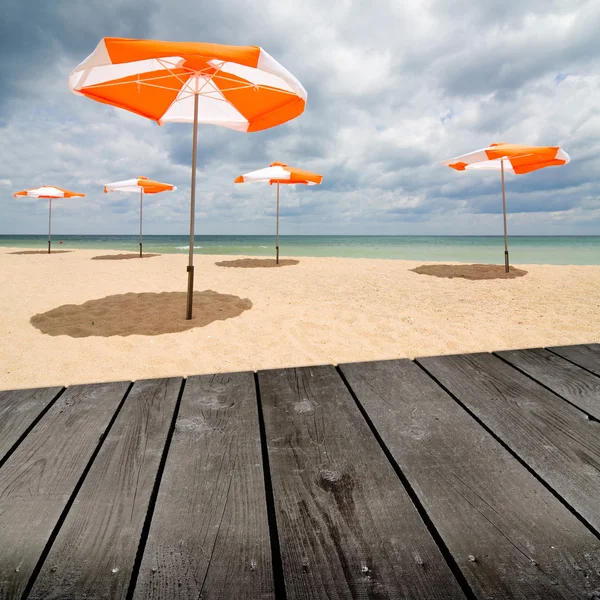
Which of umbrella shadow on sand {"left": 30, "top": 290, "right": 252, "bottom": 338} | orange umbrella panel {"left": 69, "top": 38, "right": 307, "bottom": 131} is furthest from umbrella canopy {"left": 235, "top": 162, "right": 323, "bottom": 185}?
umbrella shadow on sand {"left": 30, "top": 290, "right": 252, "bottom": 338}

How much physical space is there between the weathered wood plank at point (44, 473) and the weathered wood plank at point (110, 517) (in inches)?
1.3

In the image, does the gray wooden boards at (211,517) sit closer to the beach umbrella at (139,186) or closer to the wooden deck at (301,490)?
the wooden deck at (301,490)

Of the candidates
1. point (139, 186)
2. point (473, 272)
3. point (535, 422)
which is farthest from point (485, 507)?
point (139, 186)

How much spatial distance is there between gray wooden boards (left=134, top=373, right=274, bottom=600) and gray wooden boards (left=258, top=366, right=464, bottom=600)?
0.05 meters

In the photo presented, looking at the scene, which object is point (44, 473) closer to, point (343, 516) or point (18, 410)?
point (18, 410)

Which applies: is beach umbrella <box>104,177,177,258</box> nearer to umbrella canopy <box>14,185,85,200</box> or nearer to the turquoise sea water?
umbrella canopy <box>14,185,85,200</box>

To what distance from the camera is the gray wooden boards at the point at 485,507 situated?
0.63 m

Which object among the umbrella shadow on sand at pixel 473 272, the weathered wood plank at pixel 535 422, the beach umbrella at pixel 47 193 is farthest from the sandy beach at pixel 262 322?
the beach umbrella at pixel 47 193

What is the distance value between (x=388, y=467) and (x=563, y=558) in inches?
13.9

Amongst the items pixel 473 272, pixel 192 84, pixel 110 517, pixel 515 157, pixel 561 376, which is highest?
pixel 515 157

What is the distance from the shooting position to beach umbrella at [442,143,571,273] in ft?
22.3

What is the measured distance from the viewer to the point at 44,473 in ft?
2.90

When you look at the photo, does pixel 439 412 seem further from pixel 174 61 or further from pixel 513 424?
pixel 174 61

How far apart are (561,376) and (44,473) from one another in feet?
5.46
